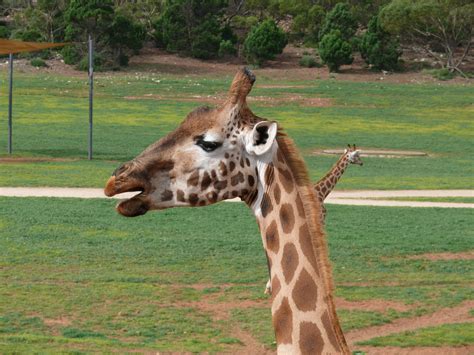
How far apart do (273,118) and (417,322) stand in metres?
38.4

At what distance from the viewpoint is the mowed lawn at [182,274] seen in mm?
13609

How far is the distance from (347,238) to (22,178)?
1100cm

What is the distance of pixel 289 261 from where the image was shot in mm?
5664

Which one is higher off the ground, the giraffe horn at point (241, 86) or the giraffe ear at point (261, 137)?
the giraffe horn at point (241, 86)

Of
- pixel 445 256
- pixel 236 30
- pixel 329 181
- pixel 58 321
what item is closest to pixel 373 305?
pixel 329 181

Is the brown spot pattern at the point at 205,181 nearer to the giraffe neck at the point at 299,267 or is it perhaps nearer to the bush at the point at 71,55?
the giraffe neck at the point at 299,267

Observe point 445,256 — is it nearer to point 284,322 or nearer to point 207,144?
point 284,322

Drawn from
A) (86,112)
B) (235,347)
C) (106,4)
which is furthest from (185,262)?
(106,4)

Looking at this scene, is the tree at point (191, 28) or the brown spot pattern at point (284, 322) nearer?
the brown spot pattern at point (284, 322)

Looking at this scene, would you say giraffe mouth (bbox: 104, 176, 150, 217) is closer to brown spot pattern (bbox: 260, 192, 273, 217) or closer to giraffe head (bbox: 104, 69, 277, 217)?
giraffe head (bbox: 104, 69, 277, 217)

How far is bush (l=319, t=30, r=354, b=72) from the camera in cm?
7450

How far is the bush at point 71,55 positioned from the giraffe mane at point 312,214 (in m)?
68.5

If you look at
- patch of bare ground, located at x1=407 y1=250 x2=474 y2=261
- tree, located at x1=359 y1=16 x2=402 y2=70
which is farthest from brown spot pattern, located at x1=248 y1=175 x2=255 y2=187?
tree, located at x1=359 y1=16 x2=402 y2=70

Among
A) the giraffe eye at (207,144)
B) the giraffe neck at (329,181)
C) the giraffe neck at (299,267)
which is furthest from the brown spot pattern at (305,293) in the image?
the giraffe neck at (329,181)
